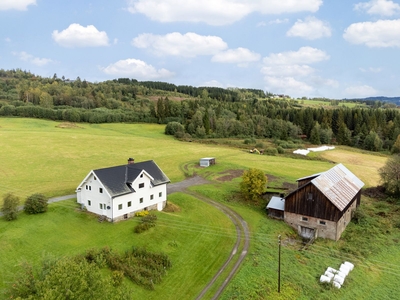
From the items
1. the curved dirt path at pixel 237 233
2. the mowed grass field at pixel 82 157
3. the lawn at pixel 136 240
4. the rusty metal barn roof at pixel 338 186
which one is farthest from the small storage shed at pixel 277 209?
the mowed grass field at pixel 82 157

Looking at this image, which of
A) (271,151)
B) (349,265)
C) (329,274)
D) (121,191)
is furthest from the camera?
(271,151)

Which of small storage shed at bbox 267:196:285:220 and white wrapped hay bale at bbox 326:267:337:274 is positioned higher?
small storage shed at bbox 267:196:285:220

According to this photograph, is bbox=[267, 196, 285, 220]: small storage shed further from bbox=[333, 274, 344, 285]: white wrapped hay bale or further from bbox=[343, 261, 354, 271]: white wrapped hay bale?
bbox=[333, 274, 344, 285]: white wrapped hay bale

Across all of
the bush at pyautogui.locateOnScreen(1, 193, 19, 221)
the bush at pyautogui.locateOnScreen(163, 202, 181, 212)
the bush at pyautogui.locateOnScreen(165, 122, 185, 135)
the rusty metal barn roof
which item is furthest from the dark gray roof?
the bush at pyautogui.locateOnScreen(165, 122, 185, 135)

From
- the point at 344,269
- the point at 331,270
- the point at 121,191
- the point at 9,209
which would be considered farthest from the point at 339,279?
the point at 9,209

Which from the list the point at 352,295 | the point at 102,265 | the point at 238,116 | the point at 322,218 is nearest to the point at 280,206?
the point at 322,218

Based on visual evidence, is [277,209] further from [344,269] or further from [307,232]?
[344,269]

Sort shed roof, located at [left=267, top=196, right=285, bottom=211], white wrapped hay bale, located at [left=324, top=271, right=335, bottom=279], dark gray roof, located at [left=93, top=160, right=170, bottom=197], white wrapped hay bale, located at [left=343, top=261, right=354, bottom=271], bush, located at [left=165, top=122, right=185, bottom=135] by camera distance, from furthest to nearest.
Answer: bush, located at [left=165, top=122, right=185, bottom=135] → shed roof, located at [left=267, top=196, right=285, bottom=211] → dark gray roof, located at [left=93, top=160, right=170, bottom=197] → white wrapped hay bale, located at [left=343, top=261, right=354, bottom=271] → white wrapped hay bale, located at [left=324, top=271, right=335, bottom=279]

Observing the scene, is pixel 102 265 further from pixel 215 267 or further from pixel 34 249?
pixel 215 267
